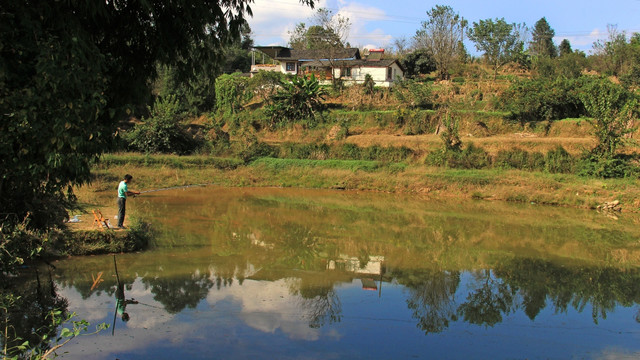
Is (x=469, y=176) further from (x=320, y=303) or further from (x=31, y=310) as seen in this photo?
(x=31, y=310)

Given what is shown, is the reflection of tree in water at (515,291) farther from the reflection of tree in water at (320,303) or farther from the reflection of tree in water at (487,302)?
the reflection of tree in water at (320,303)

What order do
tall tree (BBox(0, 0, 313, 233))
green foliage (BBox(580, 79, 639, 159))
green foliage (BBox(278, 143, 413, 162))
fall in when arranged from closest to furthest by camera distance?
tall tree (BBox(0, 0, 313, 233)) < green foliage (BBox(580, 79, 639, 159)) < green foliage (BBox(278, 143, 413, 162))

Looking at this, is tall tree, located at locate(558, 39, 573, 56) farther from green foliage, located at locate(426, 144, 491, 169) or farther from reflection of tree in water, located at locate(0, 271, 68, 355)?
reflection of tree in water, located at locate(0, 271, 68, 355)

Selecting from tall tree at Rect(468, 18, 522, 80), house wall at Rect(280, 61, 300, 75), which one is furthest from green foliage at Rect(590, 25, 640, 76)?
house wall at Rect(280, 61, 300, 75)

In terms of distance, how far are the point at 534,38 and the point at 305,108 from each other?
3813cm

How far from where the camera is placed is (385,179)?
22.1 m

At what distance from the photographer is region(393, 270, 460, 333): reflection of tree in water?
784cm

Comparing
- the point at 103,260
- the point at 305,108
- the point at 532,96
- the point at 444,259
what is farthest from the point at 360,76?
the point at 103,260

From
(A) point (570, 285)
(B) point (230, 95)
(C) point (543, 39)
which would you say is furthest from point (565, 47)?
(A) point (570, 285)

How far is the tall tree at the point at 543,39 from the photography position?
51.8 meters

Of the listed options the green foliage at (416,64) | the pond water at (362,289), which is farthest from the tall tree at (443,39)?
the pond water at (362,289)

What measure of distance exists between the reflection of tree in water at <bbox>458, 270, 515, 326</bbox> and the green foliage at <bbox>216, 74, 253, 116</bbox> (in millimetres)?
25279

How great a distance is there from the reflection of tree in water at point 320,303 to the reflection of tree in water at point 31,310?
360 centimetres

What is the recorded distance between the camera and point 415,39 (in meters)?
45.9
